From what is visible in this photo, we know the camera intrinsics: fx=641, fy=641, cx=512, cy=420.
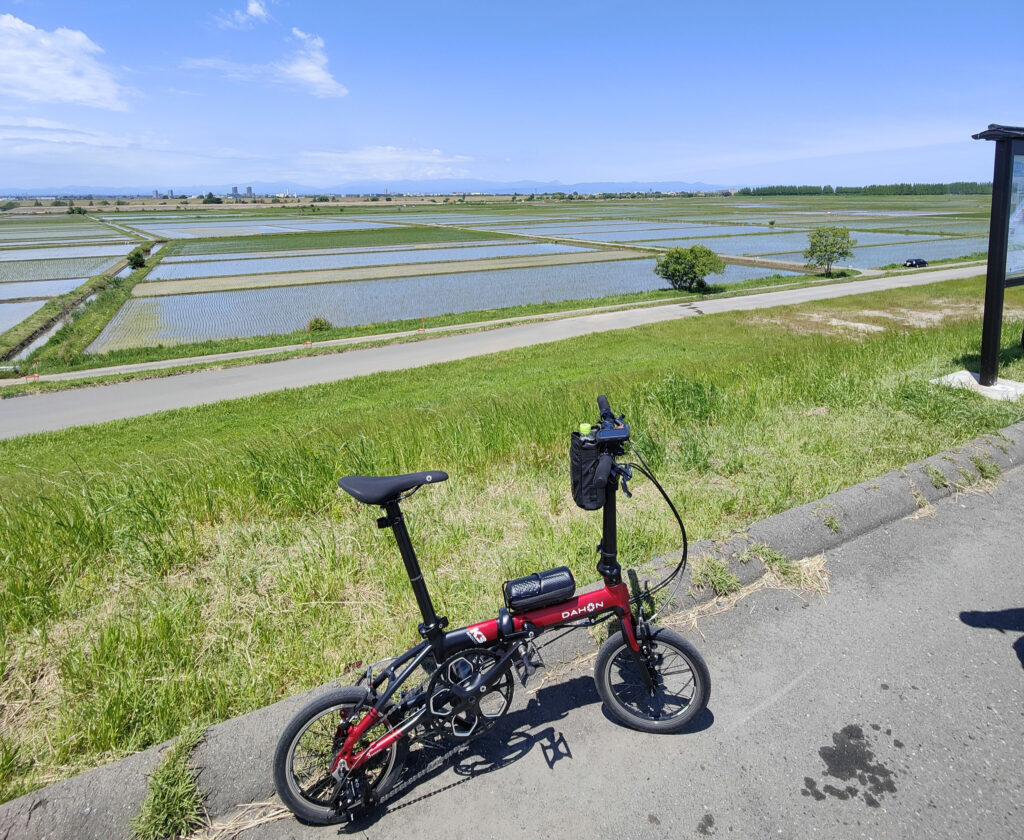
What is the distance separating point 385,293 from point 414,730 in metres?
38.9

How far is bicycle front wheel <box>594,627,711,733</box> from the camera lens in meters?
3.16

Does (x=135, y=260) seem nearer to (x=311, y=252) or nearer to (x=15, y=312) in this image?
(x=311, y=252)

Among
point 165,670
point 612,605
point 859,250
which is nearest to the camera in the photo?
point 612,605

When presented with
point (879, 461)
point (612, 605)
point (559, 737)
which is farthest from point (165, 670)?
point (879, 461)

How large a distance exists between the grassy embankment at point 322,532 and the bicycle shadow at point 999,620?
1472mm

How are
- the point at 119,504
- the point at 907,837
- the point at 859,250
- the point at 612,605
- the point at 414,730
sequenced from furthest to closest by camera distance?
1. the point at 859,250
2. the point at 119,504
3. the point at 612,605
4. the point at 414,730
5. the point at 907,837

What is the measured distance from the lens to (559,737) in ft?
10.4

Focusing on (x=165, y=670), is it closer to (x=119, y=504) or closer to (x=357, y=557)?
(x=357, y=557)

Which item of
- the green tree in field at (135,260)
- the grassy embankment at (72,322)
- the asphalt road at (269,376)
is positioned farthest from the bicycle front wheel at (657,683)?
the green tree in field at (135,260)

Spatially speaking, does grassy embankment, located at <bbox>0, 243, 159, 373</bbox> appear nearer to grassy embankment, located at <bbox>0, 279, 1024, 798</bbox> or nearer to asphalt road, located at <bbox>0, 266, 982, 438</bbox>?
asphalt road, located at <bbox>0, 266, 982, 438</bbox>

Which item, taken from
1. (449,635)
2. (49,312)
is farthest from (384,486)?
(49,312)

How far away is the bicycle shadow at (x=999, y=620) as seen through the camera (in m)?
3.81

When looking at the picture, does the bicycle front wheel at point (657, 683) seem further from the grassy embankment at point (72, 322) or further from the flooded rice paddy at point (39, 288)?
the flooded rice paddy at point (39, 288)

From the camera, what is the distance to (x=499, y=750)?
3.10m
